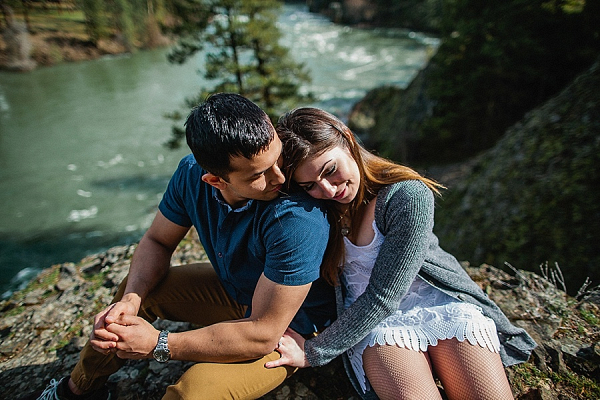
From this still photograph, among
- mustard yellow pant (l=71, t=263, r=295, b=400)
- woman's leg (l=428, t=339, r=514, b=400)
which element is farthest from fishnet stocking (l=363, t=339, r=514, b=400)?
mustard yellow pant (l=71, t=263, r=295, b=400)

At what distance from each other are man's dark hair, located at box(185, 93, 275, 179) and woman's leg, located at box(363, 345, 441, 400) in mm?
1111

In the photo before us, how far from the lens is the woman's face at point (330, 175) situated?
1.79 m

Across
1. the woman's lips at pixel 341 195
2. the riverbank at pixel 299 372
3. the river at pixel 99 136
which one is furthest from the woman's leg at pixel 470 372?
the river at pixel 99 136

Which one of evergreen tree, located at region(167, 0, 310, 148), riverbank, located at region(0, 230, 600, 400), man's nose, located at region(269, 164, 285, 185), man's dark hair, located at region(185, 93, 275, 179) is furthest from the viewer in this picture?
evergreen tree, located at region(167, 0, 310, 148)

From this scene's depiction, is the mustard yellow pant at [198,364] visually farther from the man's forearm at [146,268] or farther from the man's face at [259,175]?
the man's face at [259,175]

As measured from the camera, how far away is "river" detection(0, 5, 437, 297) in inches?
357

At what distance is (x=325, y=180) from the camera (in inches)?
Answer: 71.1

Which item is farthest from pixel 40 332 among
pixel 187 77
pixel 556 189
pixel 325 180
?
pixel 187 77

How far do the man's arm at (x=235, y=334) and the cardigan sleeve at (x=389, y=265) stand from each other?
30cm

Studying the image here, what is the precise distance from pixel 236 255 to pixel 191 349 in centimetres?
45

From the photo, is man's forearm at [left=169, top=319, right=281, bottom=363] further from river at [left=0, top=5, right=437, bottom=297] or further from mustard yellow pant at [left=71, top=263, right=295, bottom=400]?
river at [left=0, top=5, right=437, bottom=297]

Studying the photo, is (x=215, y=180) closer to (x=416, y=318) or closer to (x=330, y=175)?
(x=330, y=175)

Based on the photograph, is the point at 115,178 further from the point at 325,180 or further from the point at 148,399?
the point at 325,180

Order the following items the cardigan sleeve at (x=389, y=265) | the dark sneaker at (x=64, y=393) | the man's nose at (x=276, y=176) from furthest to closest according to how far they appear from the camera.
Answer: the dark sneaker at (x=64, y=393) < the cardigan sleeve at (x=389, y=265) < the man's nose at (x=276, y=176)
